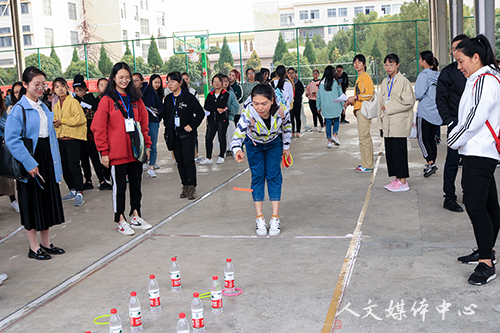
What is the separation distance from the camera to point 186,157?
7148 mm

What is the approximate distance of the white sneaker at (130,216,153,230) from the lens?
573 cm

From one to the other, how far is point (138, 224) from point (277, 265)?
2.08 meters

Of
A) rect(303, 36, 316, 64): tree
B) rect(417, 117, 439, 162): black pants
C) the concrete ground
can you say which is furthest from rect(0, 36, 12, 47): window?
rect(417, 117, 439, 162): black pants

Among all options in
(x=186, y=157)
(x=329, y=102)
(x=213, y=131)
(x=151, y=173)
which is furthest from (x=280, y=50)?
(x=186, y=157)

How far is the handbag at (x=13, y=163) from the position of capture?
15.0 feet

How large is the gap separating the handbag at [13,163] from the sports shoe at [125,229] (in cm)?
124

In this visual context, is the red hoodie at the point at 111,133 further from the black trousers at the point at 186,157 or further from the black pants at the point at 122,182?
the black trousers at the point at 186,157

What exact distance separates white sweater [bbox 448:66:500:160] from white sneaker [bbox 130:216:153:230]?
11.2ft

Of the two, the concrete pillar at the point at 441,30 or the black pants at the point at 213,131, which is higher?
the concrete pillar at the point at 441,30

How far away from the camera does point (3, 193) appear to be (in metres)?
6.80

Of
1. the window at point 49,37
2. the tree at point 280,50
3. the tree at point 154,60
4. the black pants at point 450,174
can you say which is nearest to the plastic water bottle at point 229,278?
the black pants at point 450,174

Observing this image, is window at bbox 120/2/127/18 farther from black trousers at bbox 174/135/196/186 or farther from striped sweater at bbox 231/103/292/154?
striped sweater at bbox 231/103/292/154

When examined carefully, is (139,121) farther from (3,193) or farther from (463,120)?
(463,120)

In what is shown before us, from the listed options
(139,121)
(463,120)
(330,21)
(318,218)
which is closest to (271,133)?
(318,218)
